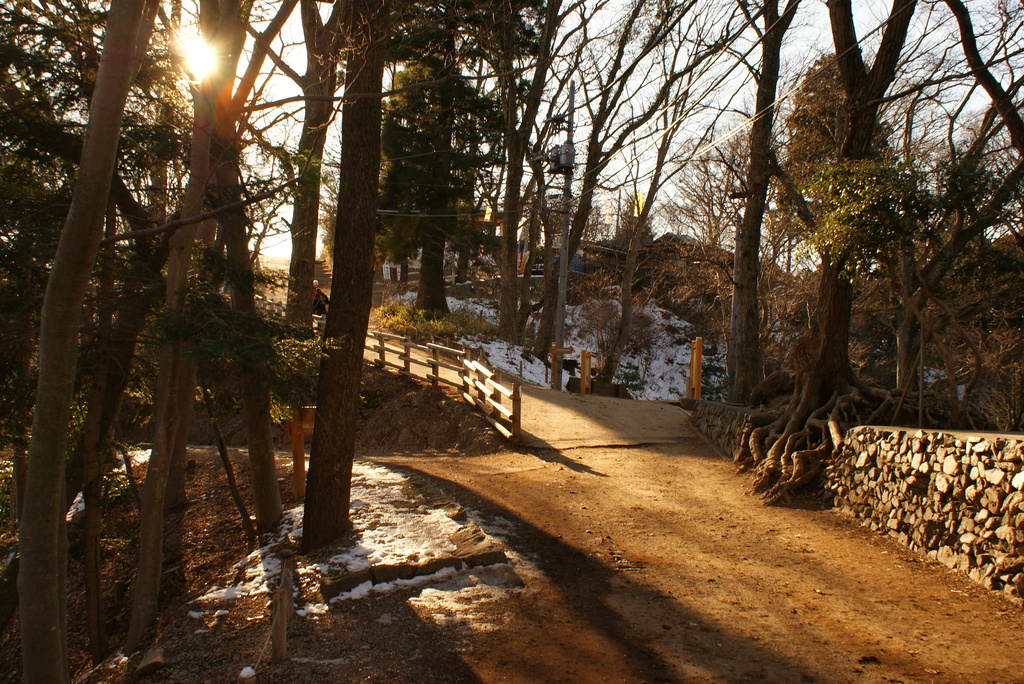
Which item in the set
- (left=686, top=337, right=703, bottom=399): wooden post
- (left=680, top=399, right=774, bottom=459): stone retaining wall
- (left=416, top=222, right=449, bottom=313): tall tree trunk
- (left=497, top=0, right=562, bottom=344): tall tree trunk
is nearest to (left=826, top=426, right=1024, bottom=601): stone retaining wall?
(left=680, top=399, right=774, bottom=459): stone retaining wall

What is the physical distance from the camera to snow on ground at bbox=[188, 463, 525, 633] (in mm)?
6141

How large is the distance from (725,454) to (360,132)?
855 cm

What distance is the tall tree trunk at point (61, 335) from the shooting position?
15.2ft

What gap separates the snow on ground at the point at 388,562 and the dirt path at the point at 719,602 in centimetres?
42

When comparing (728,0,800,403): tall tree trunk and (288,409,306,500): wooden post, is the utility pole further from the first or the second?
(288,409,306,500): wooden post

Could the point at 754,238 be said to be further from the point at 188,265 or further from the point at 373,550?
the point at 188,265

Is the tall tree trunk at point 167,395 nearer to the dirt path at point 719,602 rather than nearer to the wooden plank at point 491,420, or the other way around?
the dirt path at point 719,602

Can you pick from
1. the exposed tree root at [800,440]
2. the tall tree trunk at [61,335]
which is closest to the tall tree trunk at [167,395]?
the tall tree trunk at [61,335]

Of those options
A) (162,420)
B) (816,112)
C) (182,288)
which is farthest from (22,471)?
(816,112)

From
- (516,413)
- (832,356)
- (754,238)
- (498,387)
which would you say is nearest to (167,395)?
(516,413)

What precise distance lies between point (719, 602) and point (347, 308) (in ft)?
14.9

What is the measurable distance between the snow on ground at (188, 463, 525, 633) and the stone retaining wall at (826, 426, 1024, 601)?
407 centimetres

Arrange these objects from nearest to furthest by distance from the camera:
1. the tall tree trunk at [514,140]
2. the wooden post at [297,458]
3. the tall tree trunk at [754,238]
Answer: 1. the wooden post at [297,458]
2. the tall tree trunk at [754,238]
3. the tall tree trunk at [514,140]

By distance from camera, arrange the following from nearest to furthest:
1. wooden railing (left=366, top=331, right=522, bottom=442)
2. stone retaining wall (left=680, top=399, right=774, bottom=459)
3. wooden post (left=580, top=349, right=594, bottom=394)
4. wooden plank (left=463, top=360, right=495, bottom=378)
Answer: stone retaining wall (left=680, top=399, right=774, bottom=459) < wooden railing (left=366, top=331, right=522, bottom=442) < wooden plank (left=463, top=360, right=495, bottom=378) < wooden post (left=580, top=349, right=594, bottom=394)
